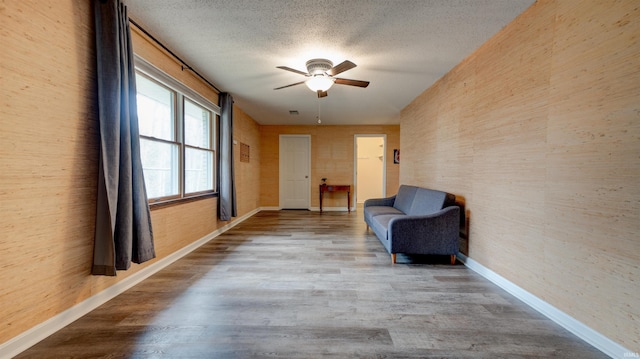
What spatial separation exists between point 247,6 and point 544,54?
7.55ft

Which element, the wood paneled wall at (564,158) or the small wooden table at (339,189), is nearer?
the wood paneled wall at (564,158)

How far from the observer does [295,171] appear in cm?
659

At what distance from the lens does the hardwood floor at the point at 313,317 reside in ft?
4.50

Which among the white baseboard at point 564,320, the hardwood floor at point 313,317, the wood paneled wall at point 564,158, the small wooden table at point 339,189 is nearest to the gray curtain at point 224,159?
the hardwood floor at point 313,317

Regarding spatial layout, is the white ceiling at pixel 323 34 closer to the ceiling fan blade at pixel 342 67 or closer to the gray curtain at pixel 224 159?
the ceiling fan blade at pixel 342 67

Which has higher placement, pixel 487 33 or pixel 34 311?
pixel 487 33

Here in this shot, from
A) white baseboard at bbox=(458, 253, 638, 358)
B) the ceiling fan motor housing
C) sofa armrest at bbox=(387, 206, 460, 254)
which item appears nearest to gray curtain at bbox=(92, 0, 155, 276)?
the ceiling fan motor housing

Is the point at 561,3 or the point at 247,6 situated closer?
the point at 561,3

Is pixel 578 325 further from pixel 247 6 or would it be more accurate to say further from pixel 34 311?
pixel 34 311

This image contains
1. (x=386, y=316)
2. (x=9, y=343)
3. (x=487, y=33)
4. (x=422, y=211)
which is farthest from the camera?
(x=422, y=211)

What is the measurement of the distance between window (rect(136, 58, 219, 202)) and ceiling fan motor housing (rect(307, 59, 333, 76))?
159 centimetres

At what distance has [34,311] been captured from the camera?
1.40 meters

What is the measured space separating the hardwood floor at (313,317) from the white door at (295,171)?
3862 mm

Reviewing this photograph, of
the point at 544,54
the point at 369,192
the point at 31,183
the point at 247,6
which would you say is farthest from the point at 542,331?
the point at 369,192
